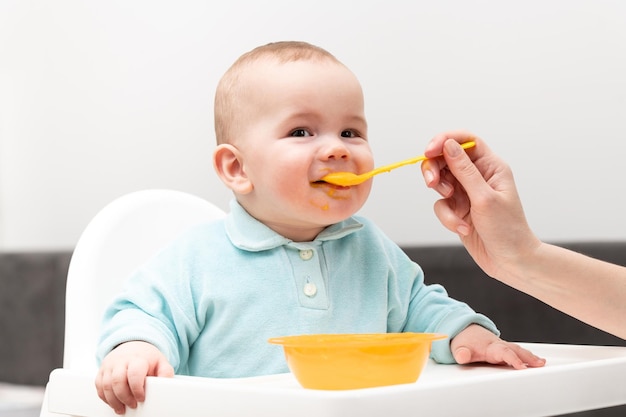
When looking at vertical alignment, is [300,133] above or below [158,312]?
above

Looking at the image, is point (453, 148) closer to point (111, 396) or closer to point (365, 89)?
point (111, 396)

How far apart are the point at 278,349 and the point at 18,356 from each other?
1.36 m

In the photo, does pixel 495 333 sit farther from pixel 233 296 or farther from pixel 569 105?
pixel 569 105

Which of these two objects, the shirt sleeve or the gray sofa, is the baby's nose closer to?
the shirt sleeve

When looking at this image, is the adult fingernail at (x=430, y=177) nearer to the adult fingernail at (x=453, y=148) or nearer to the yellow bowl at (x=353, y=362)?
the adult fingernail at (x=453, y=148)

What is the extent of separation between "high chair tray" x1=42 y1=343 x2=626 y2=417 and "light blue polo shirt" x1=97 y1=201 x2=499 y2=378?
100mm

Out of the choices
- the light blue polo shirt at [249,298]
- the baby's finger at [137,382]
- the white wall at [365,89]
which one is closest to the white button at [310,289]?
the light blue polo shirt at [249,298]

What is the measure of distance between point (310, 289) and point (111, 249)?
0.31 metres

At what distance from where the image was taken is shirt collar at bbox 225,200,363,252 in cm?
91

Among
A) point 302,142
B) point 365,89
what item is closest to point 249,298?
point 302,142

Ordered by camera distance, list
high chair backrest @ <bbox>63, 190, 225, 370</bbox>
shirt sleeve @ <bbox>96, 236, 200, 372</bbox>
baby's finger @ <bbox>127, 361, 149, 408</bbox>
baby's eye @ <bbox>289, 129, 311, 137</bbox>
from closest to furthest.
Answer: baby's finger @ <bbox>127, 361, 149, 408</bbox> → shirt sleeve @ <bbox>96, 236, 200, 372</bbox> → baby's eye @ <bbox>289, 129, 311, 137</bbox> → high chair backrest @ <bbox>63, 190, 225, 370</bbox>

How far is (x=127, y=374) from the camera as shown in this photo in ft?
2.21

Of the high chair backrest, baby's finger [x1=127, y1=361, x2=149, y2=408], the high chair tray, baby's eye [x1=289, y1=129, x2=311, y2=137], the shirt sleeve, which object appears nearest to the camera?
the high chair tray

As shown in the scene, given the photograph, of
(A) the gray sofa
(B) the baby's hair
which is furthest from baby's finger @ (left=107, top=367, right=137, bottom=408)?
(A) the gray sofa
